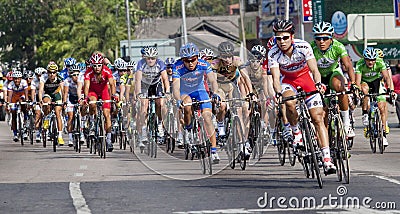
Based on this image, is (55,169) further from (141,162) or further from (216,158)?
(216,158)

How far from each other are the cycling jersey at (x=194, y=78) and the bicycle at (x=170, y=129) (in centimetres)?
354

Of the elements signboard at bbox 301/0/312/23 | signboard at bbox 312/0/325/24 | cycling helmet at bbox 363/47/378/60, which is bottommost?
cycling helmet at bbox 363/47/378/60

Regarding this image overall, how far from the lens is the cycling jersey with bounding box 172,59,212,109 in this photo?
51.6 feet

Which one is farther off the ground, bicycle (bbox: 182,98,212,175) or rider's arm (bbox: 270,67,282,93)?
rider's arm (bbox: 270,67,282,93)

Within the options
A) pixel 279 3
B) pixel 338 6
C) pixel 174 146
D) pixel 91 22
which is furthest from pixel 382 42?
pixel 174 146

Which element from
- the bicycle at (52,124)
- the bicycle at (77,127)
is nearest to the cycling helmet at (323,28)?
the bicycle at (77,127)

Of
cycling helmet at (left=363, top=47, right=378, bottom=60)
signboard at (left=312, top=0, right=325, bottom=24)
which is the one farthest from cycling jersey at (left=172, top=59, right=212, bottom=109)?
signboard at (left=312, top=0, right=325, bottom=24)

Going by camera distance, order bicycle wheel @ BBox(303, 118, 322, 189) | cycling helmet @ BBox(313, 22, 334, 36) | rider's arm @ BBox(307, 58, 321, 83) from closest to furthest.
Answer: bicycle wheel @ BBox(303, 118, 322, 189) < rider's arm @ BBox(307, 58, 321, 83) < cycling helmet @ BBox(313, 22, 334, 36)

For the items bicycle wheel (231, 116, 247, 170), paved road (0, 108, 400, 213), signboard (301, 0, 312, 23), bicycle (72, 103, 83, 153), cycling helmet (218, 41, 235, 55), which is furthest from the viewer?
signboard (301, 0, 312, 23)

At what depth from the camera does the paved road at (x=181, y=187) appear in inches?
431

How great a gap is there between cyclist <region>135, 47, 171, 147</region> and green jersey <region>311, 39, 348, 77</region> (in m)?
4.87

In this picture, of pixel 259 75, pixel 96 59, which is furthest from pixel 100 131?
pixel 259 75

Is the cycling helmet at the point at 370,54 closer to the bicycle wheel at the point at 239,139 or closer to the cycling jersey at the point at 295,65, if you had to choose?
the bicycle wheel at the point at 239,139

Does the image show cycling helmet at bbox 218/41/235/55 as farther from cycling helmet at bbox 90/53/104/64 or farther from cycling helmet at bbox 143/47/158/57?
cycling helmet at bbox 90/53/104/64
